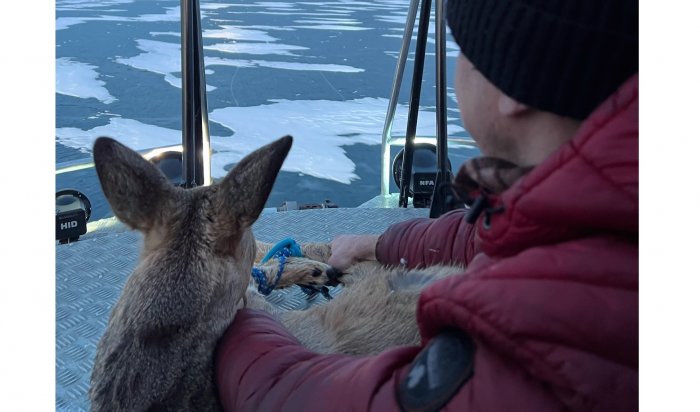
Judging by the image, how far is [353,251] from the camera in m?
2.30

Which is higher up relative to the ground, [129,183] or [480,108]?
[480,108]

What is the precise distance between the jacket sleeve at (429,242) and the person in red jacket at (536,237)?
87cm

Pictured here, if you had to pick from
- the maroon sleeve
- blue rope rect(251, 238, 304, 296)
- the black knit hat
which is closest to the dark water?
blue rope rect(251, 238, 304, 296)

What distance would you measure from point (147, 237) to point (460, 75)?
803mm

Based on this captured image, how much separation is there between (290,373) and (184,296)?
0.97 feet

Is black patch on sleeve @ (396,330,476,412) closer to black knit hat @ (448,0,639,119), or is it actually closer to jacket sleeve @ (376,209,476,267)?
black knit hat @ (448,0,639,119)

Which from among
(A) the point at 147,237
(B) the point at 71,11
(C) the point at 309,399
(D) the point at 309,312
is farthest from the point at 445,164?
(B) the point at 71,11

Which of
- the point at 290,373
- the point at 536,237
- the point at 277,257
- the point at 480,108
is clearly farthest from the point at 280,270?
the point at 536,237

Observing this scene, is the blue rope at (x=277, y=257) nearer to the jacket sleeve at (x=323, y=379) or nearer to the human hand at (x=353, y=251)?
the human hand at (x=353, y=251)

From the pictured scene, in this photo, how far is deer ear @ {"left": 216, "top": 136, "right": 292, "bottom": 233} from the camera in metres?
1.35

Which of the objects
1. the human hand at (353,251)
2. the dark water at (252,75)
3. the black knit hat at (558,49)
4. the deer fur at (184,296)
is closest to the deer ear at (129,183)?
the deer fur at (184,296)

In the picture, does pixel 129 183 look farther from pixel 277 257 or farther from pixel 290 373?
pixel 277 257

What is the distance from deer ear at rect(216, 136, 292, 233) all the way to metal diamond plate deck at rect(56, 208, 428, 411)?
35 centimetres
